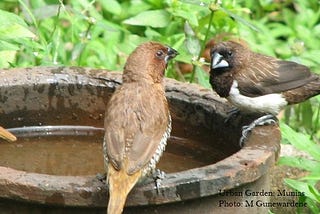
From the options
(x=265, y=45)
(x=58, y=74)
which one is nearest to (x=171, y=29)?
(x=265, y=45)

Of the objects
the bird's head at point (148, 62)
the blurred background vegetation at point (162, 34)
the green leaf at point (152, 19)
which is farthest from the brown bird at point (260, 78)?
the green leaf at point (152, 19)

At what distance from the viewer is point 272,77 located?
568 cm

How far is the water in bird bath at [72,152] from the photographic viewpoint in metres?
5.18

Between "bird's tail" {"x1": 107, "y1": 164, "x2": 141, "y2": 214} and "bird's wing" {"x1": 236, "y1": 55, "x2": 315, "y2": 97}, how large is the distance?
1637mm

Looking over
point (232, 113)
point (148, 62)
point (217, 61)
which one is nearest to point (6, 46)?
point (148, 62)

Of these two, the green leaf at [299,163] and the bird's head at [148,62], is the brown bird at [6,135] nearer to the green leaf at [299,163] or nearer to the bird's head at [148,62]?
the bird's head at [148,62]

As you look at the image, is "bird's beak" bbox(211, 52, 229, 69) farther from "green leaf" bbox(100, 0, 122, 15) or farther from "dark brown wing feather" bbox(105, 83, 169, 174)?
"green leaf" bbox(100, 0, 122, 15)

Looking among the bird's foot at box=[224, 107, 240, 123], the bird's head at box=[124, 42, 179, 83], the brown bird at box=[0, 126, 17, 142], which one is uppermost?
the bird's head at box=[124, 42, 179, 83]

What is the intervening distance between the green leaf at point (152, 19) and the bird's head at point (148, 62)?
1547mm

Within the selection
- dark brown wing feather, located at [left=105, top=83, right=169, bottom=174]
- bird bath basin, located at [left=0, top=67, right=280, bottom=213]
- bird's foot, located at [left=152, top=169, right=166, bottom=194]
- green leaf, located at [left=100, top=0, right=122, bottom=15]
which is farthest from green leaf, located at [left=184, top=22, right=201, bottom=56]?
bird's foot, located at [left=152, top=169, right=166, bottom=194]

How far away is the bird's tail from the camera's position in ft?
13.0

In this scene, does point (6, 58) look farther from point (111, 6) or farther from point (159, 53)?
point (159, 53)

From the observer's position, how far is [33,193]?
4027mm

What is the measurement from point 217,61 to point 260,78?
27 centimetres
